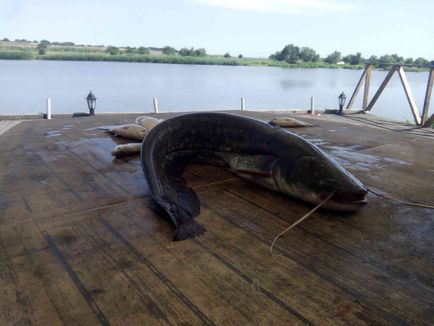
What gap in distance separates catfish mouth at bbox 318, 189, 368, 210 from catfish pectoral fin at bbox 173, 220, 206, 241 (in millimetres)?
822

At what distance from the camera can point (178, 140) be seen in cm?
299

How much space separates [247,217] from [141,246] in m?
0.70

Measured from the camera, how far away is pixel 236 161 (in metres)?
2.90

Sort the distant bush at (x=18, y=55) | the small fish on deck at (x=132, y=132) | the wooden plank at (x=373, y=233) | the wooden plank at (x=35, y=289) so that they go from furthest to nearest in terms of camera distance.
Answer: the distant bush at (x=18, y=55), the small fish on deck at (x=132, y=132), the wooden plank at (x=373, y=233), the wooden plank at (x=35, y=289)

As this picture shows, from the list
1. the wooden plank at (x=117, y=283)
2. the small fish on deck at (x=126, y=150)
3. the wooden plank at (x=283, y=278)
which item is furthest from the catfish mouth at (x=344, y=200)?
the small fish on deck at (x=126, y=150)

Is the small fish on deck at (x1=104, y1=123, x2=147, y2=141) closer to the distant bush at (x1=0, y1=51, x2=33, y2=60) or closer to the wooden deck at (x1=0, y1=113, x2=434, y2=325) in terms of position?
the wooden deck at (x1=0, y1=113, x2=434, y2=325)

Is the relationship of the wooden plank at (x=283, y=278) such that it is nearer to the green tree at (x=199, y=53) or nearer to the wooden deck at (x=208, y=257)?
the wooden deck at (x=208, y=257)

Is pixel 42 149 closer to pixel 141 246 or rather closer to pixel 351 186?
pixel 141 246

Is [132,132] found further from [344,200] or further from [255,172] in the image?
[344,200]

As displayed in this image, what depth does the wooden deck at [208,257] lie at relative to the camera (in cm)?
138

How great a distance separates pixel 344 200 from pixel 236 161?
3.21 feet

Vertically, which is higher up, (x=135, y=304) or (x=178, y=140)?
(x=178, y=140)

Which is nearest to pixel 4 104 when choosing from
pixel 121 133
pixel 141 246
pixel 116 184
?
pixel 121 133

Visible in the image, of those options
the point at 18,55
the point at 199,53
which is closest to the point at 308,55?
the point at 199,53
